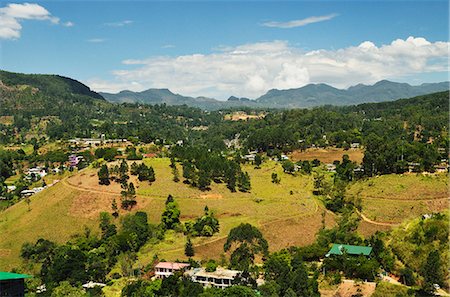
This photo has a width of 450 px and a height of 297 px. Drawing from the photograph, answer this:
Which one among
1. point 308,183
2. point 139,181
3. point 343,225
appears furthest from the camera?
point 308,183

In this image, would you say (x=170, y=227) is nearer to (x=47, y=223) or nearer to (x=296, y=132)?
(x=47, y=223)

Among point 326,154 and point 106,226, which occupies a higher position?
point 326,154

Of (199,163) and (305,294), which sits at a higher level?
(199,163)

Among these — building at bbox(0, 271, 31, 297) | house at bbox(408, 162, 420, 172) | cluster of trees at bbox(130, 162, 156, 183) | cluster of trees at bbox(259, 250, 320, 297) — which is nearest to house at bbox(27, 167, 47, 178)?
cluster of trees at bbox(130, 162, 156, 183)

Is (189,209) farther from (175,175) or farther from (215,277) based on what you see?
(215,277)

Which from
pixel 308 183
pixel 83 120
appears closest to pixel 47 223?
pixel 308 183

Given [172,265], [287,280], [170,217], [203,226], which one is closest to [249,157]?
[170,217]

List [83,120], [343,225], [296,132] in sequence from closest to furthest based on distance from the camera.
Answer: [343,225] < [296,132] < [83,120]
